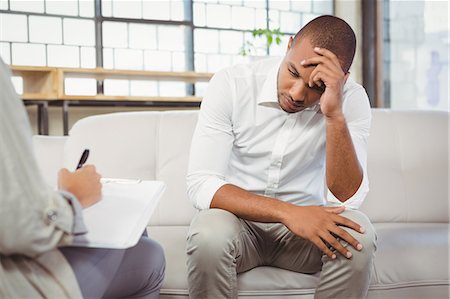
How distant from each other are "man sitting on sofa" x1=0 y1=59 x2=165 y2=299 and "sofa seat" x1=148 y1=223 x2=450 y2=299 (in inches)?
25.5

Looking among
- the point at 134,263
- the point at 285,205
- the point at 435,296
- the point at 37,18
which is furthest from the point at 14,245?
the point at 37,18

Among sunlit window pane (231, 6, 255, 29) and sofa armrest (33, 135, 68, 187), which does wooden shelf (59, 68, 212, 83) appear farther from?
sofa armrest (33, 135, 68, 187)

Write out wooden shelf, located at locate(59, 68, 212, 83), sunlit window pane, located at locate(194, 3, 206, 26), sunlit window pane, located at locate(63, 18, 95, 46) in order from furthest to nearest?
sunlit window pane, located at locate(194, 3, 206, 26), sunlit window pane, located at locate(63, 18, 95, 46), wooden shelf, located at locate(59, 68, 212, 83)

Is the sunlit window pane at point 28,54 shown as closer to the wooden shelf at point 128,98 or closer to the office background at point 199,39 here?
the office background at point 199,39

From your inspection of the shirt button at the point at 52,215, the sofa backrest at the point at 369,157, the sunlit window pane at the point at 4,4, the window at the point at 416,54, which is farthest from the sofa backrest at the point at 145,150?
the window at the point at 416,54

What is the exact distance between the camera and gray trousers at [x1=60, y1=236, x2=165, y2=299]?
0.88 metres

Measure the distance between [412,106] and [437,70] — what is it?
45 cm

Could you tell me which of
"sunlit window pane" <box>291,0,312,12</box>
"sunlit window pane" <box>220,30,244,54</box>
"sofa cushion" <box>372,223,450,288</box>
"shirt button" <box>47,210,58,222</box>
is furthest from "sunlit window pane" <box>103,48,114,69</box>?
"shirt button" <box>47,210,58,222</box>

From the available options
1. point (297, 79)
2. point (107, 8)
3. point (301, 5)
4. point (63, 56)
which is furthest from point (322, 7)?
point (297, 79)

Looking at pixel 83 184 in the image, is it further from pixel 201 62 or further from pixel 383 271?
pixel 201 62

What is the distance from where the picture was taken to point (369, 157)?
2.15 m

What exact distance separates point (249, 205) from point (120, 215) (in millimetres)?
539

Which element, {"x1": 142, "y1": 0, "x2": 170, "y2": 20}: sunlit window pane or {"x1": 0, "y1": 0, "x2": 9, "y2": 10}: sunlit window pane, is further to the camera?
{"x1": 142, "y1": 0, "x2": 170, "y2": 20}: sunlit window pane

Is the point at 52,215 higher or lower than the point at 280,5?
lower
